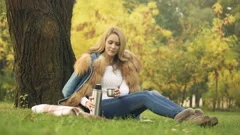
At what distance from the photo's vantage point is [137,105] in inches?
213

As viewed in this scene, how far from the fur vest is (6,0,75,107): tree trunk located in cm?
155

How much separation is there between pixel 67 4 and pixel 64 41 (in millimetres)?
642

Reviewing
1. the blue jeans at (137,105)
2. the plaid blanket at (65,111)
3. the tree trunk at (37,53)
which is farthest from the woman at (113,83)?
the tree trunk at (37,53)

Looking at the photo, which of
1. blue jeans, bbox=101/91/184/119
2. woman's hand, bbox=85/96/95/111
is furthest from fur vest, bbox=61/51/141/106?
blue jeans, bbox=101/91/184/119

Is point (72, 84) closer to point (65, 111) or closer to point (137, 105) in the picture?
point (65, 111)

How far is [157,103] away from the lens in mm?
5145

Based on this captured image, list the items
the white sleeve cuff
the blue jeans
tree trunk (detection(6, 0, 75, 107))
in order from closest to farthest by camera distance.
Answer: the blue jeans → the white sleeve cuff → tree trunk (detection(6, 0, 75, 107))

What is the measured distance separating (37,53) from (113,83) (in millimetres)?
1870

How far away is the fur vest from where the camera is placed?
5457 mm

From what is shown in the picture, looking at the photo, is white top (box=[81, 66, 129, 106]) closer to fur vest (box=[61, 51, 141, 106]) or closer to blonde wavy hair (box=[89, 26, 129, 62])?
fur vest (box=[61, 51, 141, 106])

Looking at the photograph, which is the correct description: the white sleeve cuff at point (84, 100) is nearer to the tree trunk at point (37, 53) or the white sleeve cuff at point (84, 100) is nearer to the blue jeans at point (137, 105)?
the blue jeans at point (137, 105)

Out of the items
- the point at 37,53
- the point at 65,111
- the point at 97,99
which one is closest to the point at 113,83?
the point at 97,99

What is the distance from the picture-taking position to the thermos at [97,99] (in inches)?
202

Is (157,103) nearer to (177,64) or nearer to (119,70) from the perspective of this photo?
(119,70)
